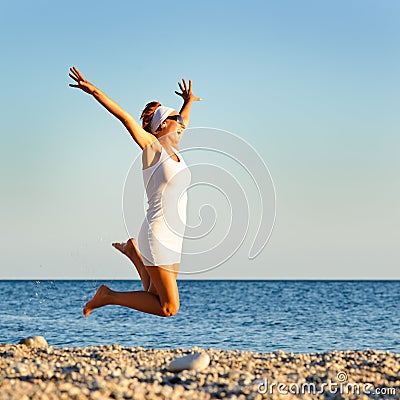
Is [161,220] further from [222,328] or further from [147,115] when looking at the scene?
[222,328]

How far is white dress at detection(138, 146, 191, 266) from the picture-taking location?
595 cm

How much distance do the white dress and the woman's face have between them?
30cm

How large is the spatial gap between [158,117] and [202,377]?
8.46 feet

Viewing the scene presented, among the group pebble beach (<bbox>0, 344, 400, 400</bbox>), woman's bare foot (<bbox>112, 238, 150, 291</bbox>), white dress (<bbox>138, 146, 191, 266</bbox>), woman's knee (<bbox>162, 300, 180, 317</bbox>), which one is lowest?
pebble beach (<bbox>0, 344, 400, 400</bbox>)

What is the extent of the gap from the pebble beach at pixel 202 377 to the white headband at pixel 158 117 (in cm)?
226

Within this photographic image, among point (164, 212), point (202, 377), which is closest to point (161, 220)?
point (164, 212)

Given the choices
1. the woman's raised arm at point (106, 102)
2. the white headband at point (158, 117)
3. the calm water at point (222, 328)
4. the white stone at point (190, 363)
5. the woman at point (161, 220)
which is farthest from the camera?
the calm water at point (222, 328)

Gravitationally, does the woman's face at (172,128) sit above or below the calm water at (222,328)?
above

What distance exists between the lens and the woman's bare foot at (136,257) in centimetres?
650

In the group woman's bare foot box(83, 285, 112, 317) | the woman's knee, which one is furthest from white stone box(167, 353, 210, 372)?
woman's bare foot box(83, 285, 112, 317)

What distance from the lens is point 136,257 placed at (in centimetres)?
658

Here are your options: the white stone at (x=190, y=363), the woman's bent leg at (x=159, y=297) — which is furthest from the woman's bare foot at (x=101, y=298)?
the white stone at (x=190, y=363)

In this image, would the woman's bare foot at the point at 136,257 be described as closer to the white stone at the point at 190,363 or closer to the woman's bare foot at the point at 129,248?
the woman's bare foot at the point at 129,248

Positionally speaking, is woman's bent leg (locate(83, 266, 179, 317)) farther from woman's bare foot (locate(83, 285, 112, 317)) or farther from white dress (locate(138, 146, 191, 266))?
woman's bare foot (locate(83, 285, 112, 317))
